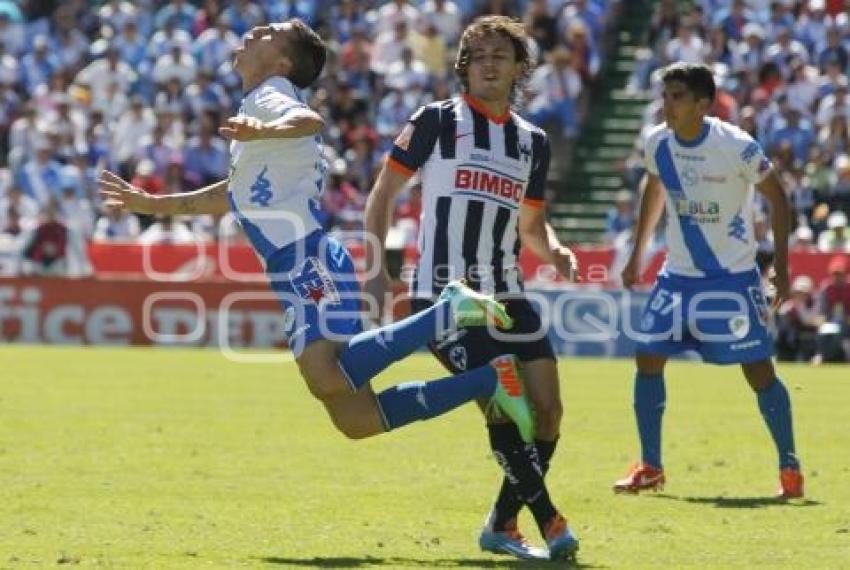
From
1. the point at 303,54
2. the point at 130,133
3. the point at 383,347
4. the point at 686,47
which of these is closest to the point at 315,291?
the point at 383,347

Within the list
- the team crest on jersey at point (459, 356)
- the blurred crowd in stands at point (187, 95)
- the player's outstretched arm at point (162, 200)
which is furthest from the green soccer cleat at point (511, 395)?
the blurred crowd in stands at point (187, 95)

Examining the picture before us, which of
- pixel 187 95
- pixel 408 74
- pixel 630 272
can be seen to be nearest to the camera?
pixel 630 272

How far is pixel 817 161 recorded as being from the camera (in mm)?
24875

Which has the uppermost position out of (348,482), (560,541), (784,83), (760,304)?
(784,83)

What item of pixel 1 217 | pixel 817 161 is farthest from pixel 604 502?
pixel 1 217

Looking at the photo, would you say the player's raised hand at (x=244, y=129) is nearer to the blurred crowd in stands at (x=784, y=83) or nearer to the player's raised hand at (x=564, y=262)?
the player's raised hand at (x=564, y=262)

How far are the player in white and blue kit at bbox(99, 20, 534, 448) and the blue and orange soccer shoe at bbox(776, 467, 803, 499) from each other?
2.89m

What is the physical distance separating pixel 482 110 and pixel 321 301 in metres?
1.16

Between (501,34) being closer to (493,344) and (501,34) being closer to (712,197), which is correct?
(493,344)

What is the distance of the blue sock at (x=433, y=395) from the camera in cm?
834

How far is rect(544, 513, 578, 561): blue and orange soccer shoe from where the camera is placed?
27.5ft

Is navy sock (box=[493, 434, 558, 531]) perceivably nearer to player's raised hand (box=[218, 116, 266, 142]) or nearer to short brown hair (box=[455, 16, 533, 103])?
short brown hair (box=[455, 16, 533, 103])

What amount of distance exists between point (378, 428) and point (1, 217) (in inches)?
781

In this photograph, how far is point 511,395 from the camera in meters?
8.36
